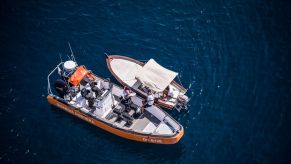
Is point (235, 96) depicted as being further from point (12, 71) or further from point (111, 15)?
point (12, 71)

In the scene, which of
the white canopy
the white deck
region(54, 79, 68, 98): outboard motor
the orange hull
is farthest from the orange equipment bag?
the white canopy

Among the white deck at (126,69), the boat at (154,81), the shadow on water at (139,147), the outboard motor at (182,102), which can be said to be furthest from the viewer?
the white deck at (126,69)

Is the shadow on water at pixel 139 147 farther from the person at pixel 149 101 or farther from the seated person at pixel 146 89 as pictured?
the seated person at pixel 146 89

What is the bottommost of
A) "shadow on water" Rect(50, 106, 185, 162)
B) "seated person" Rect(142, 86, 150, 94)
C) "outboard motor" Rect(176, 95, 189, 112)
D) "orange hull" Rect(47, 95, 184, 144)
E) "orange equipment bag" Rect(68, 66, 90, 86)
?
"shadow on water" Rect(50, 106, 185, 162)

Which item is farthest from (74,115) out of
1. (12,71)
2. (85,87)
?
(12,71)

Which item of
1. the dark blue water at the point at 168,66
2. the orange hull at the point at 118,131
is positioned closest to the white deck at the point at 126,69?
the dark blue water at the point at 168,66

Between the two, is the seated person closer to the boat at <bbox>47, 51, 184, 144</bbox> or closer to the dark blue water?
Result: the boat at <bbox>47, 51, 184, 144</bbox>

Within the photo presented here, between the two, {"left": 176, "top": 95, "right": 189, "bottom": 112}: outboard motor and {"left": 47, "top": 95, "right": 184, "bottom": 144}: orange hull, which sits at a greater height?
{"left": 176, "top": 95, "right": 189, "bottom": 112}: outboard motor

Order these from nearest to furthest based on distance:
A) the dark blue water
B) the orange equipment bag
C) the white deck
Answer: the dark blue water < the orange equipment bag < the white deck
